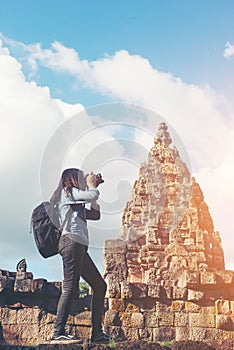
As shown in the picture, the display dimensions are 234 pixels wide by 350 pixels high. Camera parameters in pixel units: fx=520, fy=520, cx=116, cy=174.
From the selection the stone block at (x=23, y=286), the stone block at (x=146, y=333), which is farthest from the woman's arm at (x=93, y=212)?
the stone block at (x=146, y=333)

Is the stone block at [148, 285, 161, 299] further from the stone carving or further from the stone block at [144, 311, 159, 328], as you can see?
the stone carving

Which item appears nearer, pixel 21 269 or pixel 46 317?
pixel 46 317

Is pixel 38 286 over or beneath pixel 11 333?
over

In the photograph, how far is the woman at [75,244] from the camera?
7.20 m

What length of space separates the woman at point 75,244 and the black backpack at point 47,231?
15 centimetres

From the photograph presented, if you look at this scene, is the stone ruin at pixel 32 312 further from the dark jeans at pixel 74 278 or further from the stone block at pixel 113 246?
the stone block at pixel 113 246

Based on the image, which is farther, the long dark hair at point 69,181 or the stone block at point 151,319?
the stone block at point 151,319

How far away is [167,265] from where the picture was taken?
22922 mm

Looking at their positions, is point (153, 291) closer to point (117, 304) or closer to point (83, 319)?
point (117, 304)

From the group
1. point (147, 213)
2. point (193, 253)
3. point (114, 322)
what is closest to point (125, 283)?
point (114, 322)

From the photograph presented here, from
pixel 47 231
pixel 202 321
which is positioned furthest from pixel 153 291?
pixel 47 231

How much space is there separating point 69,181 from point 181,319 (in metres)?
3.21

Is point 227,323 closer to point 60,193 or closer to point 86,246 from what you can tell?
point 86,246

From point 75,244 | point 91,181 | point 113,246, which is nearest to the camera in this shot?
point 75,244
